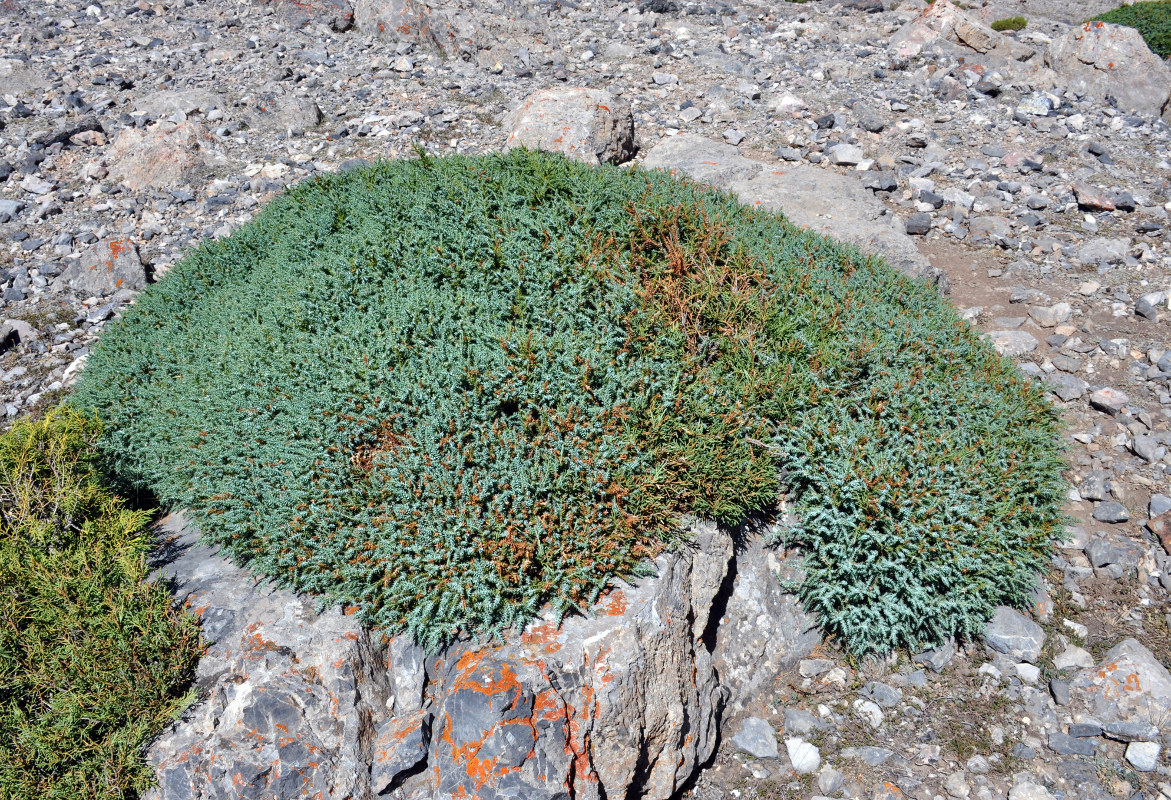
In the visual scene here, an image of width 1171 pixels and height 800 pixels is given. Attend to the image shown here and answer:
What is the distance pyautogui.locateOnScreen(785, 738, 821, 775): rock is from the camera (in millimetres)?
4754

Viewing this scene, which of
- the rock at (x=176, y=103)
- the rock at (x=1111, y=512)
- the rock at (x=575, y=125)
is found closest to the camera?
the rock at (x=1111, y=512)

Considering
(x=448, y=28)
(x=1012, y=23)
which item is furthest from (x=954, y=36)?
(x=448, y=28)

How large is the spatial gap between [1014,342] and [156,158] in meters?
11.8

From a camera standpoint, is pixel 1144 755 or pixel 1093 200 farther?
pixel 1093 200

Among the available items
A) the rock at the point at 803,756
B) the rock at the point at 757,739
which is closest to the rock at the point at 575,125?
the rock at the point at 757,739

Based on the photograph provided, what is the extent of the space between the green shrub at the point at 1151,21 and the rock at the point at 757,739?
74.2ft

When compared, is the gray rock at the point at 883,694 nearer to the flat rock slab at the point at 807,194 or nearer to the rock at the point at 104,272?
the flat rock slab at the point at 807,194

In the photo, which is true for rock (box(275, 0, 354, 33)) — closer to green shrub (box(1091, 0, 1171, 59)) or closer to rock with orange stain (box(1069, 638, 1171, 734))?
rock with orange stain (box(1069, 638, 1171, 734))

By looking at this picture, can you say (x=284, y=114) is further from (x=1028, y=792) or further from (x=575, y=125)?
(x=1028, y=792)

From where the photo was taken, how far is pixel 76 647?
4094 mm

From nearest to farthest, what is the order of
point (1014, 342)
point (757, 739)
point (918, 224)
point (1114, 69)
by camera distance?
point (757, 739) → point (1014, 342) → point (918, 224) → point (1114, 69)

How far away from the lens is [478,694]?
13.0 feet

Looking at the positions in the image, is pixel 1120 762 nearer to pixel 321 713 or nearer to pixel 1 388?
pixel 321 713

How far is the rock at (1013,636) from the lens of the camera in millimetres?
5215
